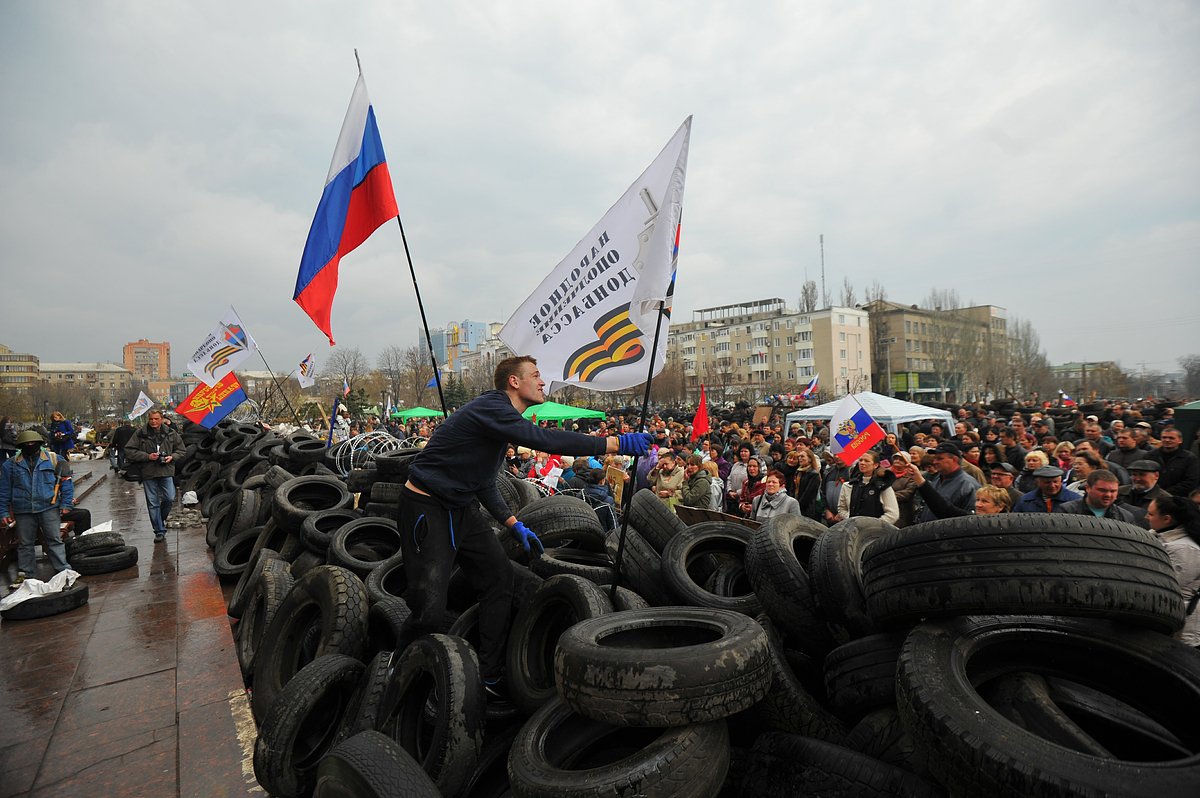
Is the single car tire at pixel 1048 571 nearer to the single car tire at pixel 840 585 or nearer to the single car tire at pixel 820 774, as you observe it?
the single car tire at pixel 820 774

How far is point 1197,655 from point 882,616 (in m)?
1.18

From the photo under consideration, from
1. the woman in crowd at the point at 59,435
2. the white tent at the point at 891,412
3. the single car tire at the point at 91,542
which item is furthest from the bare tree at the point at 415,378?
the single car tire at the point at 91,542

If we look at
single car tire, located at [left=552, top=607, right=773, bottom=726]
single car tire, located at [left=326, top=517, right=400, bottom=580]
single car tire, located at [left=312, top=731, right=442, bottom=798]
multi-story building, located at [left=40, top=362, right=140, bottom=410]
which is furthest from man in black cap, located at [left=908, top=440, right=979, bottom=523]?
multi-story building, located at [left=40, top=362, right=140, bottom=410]

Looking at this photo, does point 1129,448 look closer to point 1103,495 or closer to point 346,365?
point 1103,495

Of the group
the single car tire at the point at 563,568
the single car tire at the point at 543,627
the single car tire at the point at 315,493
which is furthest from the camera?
the single car tire at the point at 315,493

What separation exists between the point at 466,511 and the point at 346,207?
3.52 m

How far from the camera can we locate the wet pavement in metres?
3.67

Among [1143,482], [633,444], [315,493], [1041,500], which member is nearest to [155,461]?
[315,493]

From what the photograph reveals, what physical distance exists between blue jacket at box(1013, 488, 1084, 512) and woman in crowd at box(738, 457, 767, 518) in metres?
3.75

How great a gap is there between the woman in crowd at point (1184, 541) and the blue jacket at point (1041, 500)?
1317mm

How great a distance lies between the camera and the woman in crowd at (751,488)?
9.42m

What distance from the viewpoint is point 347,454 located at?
12578 millimetres

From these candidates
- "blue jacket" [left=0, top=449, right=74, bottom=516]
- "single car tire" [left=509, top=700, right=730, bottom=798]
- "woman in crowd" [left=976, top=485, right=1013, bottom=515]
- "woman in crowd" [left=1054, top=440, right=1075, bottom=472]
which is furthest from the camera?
"woman in crowd" [left=1054, top=440, right=1075, bottom=472]

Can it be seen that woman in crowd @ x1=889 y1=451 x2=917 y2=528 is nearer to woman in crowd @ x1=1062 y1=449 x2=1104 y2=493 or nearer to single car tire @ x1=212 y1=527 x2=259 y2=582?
woman in crowd @ x1=1062 y1=449 x2=1104 y2=493
